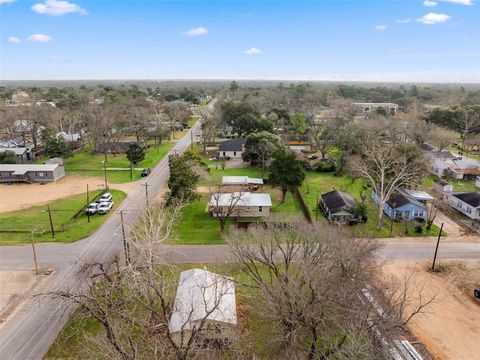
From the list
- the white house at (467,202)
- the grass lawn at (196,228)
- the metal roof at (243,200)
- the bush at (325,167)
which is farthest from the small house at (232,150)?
the white house at (467,202)

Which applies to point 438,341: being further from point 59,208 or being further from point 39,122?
point 39,122

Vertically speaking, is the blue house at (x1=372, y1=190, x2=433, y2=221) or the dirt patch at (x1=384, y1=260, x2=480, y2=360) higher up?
the blue house at (x1=372, y1=190, x2=433, y2=221)

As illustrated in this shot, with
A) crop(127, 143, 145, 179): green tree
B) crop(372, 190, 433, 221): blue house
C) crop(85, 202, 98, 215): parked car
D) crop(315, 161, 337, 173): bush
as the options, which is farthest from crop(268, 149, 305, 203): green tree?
crop(127, 143, 145, 179): green tree

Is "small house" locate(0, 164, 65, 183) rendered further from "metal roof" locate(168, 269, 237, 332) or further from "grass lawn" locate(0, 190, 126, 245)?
"metal roof" locate(168, 269, 237, 332)

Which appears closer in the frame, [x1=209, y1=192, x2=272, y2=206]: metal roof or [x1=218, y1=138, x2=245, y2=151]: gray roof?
[x1=209, y1=192, x2=272, y2=206]: metal roof

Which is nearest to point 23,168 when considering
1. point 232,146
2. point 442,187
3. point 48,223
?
point 48,223

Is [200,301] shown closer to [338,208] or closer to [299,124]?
[338,208]

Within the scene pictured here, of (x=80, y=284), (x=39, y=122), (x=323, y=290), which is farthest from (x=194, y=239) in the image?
(x=39, y=122)
